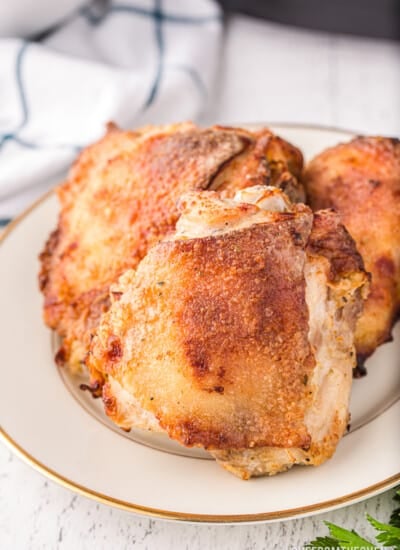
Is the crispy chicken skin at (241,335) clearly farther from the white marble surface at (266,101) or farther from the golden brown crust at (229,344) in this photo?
the white marble surface at (266,101)

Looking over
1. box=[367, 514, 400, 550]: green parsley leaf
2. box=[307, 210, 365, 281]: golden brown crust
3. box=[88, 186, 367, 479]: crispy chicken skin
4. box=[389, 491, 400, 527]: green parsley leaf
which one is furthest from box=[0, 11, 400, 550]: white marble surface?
box=[307, 210, 365, 281]: golden brown crust

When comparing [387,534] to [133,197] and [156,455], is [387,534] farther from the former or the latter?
[133,197]

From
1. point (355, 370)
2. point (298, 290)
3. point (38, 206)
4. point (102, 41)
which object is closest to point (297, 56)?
point (102, 41)

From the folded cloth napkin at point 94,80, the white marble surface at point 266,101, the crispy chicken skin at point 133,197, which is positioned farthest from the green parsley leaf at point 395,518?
the folded cloth napkin at point 94,80

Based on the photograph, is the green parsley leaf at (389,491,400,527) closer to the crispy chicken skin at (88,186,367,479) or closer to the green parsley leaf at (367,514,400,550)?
the green parsley leaf at (367,514,400,550)

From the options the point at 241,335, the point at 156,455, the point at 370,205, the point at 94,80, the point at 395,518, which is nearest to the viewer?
the point at 241,335

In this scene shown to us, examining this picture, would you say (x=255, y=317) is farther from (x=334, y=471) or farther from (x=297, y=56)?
(x=297, y=56)

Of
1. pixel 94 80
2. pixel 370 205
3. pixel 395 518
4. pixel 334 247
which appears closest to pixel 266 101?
pixel 94 80
